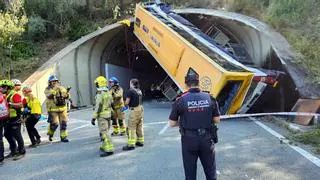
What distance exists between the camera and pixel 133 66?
2744 centimetres

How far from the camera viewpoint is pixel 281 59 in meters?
14.0

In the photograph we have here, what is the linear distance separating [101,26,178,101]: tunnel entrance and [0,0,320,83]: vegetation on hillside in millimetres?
1435

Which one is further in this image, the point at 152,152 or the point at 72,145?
the point at 72,145

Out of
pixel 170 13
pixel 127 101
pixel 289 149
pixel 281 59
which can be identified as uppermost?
pixel 170 13

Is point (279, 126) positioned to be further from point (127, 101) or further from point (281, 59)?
point (127, 101)

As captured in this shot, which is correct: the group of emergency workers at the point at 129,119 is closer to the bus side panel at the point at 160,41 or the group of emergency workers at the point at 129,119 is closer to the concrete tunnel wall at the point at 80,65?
the bus side panel at the point at 160,41

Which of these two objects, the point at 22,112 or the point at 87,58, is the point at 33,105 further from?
the point at 87,58

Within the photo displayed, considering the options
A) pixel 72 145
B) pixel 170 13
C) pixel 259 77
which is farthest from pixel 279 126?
pixel 170 13

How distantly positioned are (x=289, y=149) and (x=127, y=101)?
11.4ft

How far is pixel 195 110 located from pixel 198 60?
847 centimetres

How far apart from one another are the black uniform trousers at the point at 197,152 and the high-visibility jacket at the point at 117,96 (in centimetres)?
529

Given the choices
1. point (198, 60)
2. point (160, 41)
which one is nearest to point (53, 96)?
point (198, 60)

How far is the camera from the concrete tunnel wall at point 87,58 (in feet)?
55.4

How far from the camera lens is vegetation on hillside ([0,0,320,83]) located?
52.9ft
